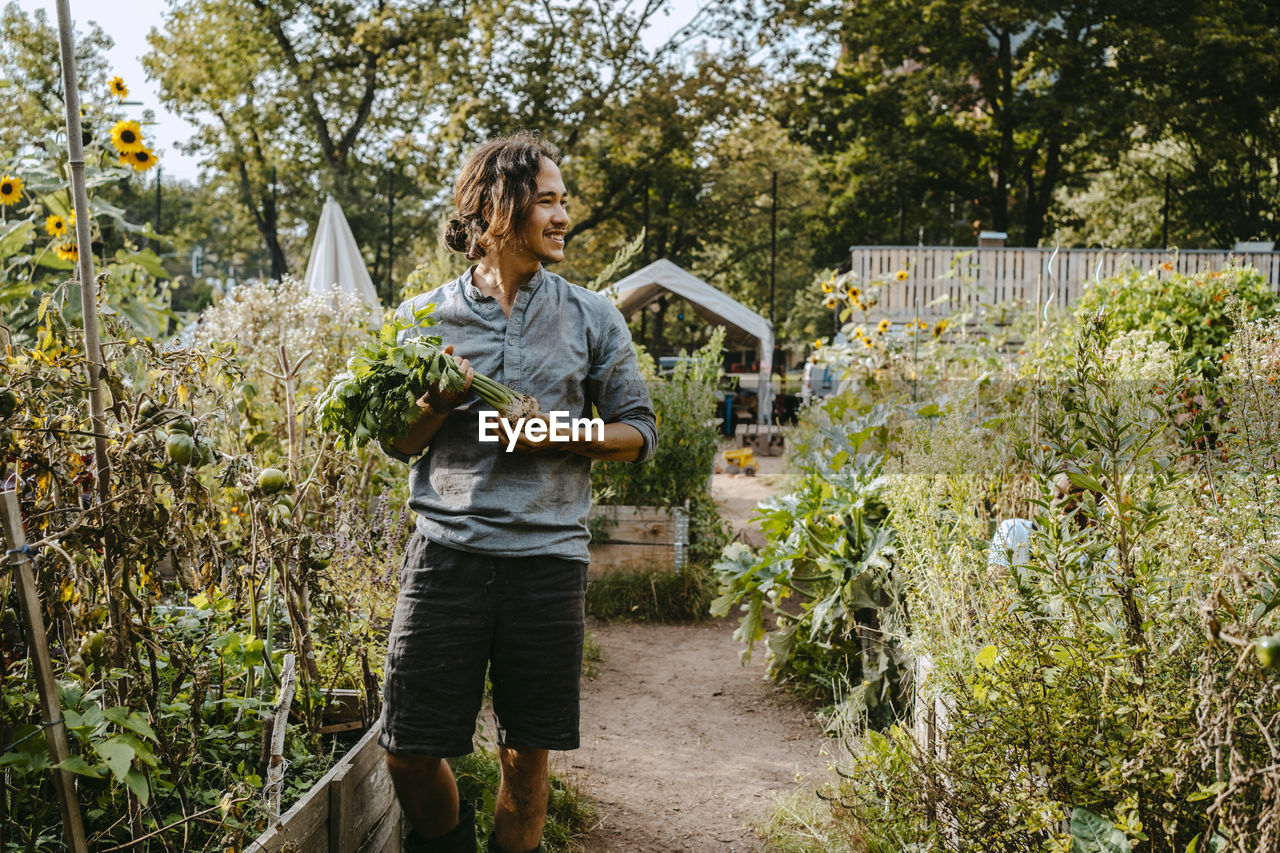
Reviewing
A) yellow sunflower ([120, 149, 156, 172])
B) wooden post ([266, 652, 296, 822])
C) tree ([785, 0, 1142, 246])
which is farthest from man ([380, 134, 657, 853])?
tree ([785, 0, 1142, 246])

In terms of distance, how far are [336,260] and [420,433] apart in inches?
293

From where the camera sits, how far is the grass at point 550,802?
109 inches

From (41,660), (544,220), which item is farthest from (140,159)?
(41,660)

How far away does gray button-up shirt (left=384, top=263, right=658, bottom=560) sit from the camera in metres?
2.00

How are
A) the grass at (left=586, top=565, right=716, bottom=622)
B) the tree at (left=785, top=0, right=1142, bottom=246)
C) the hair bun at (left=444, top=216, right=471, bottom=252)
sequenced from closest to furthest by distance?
the hair bun at (left=444, top=216, right=471, bottom=252), the grass at (left=586, top=565, right=716, bottom=622), the tree at (left=785, top=0, right=1142, bottom=246)

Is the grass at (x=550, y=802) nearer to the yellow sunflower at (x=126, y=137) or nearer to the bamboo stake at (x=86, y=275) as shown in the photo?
the bamboo stake at (x=86, y=275)

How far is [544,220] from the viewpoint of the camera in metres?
2.09

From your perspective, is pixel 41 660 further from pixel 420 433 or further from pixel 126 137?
pixel 126 137

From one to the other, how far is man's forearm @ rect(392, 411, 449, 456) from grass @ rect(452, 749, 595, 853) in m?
1.17

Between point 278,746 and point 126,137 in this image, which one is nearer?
point 278,746

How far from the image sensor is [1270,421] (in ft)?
6.88

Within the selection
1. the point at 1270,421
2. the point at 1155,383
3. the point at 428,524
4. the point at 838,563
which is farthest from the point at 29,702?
the point at 1155,383

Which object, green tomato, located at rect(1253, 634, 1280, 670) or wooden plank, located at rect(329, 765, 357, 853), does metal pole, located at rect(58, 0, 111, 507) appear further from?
green tomato, located at rect(1253, 634, 1280, 670)

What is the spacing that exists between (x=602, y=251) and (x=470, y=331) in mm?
19630
